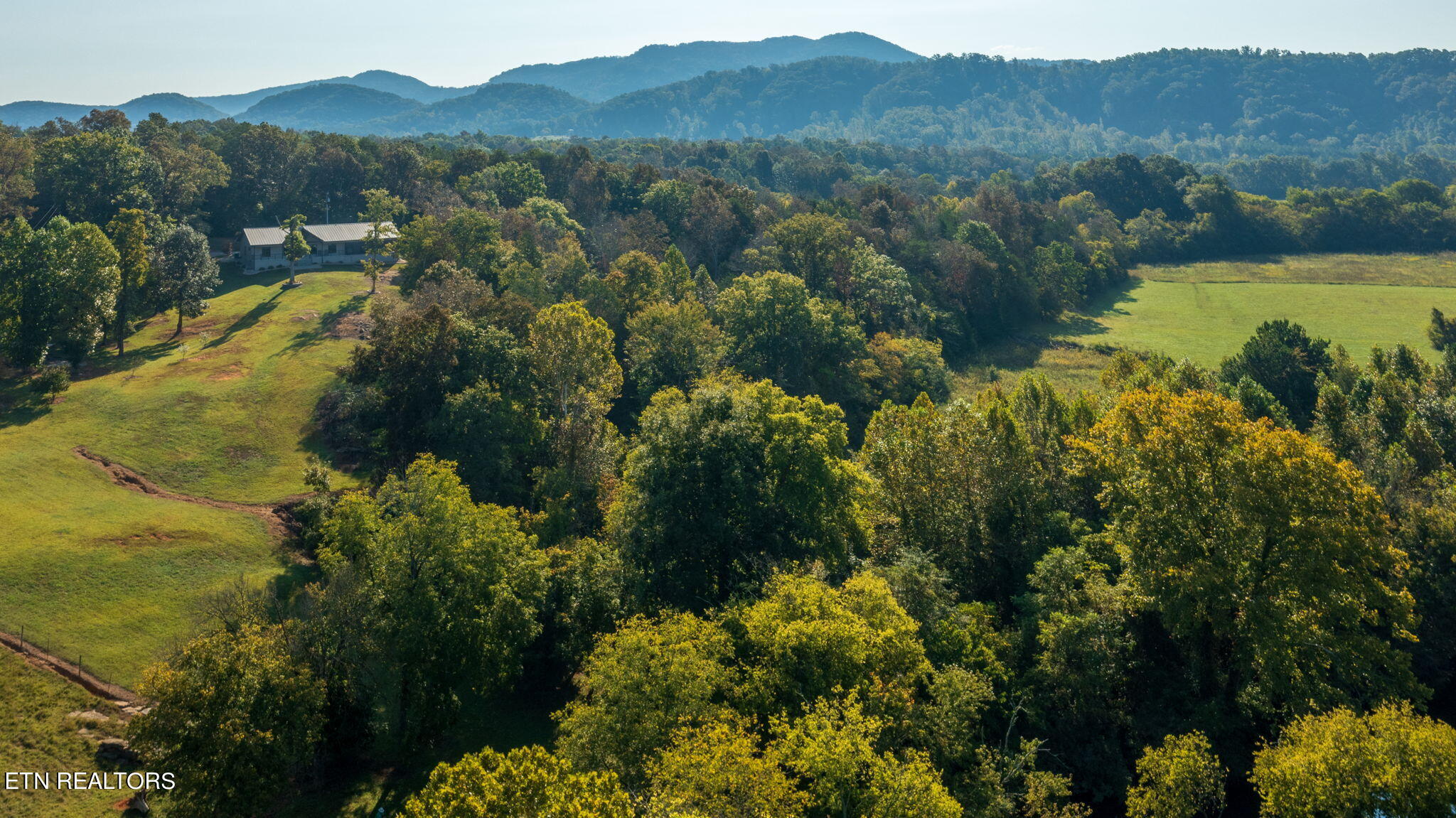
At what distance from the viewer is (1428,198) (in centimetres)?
15150

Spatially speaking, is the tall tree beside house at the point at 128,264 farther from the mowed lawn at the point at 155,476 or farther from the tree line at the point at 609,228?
the mowed lawn at the point at 155,476

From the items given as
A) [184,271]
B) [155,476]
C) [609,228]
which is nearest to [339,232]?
[184,271]

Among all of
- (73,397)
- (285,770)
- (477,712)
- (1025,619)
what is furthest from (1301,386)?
(73,397)

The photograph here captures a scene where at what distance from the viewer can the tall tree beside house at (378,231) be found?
8174cm

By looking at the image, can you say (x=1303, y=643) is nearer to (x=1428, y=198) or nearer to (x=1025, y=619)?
(x=1025, y=619)

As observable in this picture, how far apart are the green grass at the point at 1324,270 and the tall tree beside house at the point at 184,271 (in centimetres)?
13527

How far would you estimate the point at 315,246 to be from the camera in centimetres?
8894

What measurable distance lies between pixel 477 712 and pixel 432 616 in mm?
7538

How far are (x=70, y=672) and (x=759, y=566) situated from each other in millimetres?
31141

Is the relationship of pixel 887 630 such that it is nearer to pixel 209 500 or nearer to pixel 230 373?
pixel 209 500

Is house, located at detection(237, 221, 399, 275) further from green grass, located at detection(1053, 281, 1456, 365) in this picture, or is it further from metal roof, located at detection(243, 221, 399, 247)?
green grass, located at detection(1053, 281, 1456, 365)

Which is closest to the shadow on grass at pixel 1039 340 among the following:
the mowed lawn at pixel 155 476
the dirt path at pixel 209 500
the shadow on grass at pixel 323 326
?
the shadow on grass at pixel 323 326

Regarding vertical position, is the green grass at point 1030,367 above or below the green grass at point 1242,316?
below

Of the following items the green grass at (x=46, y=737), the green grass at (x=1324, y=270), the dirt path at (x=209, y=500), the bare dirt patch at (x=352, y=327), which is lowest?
the green grass at (x=46, y=737)
